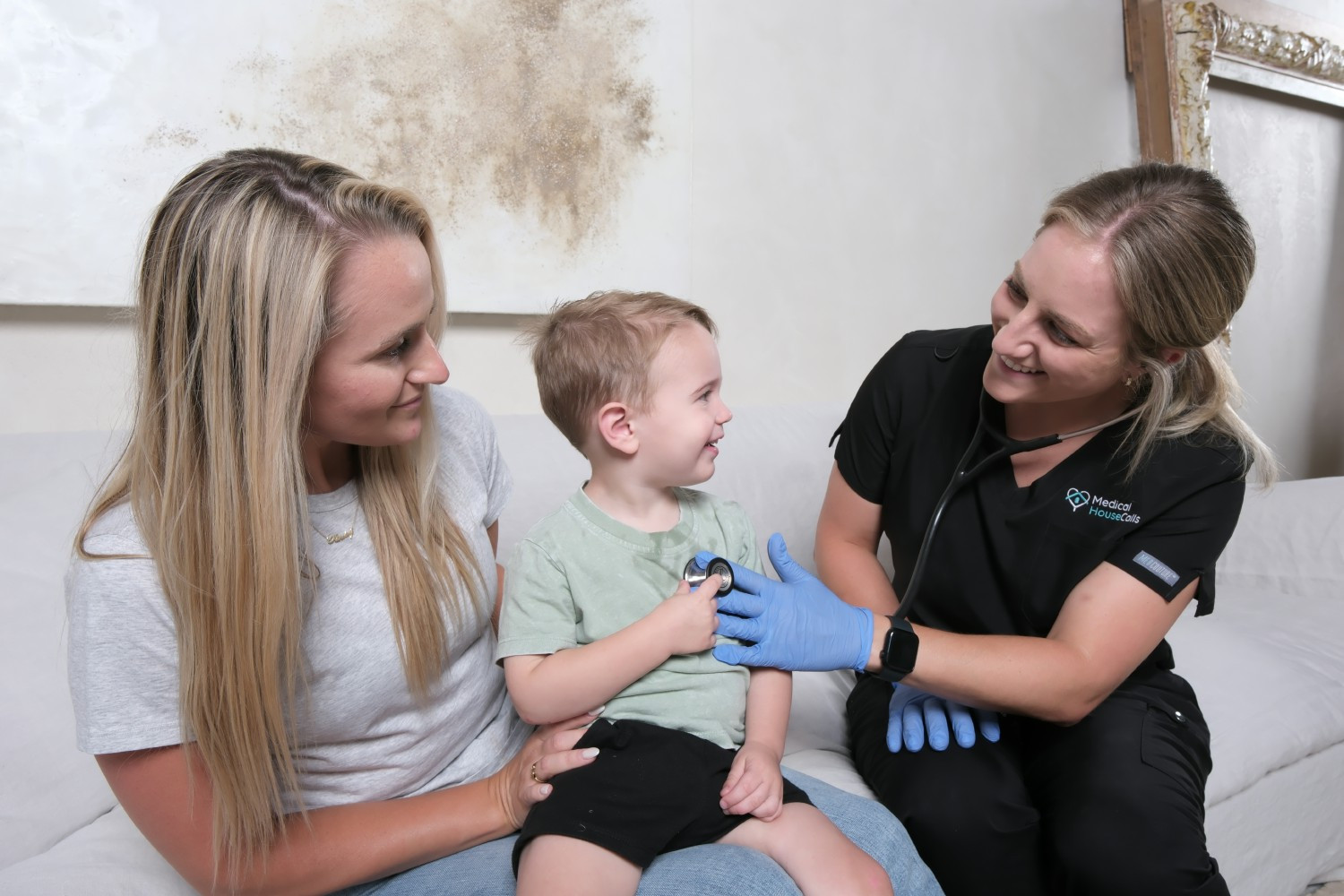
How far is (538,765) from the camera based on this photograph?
3.31 feet

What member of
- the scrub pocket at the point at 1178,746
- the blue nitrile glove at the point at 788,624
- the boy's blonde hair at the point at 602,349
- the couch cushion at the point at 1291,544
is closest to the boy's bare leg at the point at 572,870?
the blue nitrile glove at the point at 788,624

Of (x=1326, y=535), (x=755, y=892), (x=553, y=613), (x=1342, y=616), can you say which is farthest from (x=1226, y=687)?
(x=553, y=613)

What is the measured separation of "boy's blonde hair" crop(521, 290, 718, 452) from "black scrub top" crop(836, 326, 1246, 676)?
1.45 ft

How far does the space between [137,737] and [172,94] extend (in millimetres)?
1159

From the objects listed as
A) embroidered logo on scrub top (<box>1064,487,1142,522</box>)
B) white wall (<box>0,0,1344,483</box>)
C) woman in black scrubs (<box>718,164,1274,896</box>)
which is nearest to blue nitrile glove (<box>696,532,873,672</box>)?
woman in black scrubs (<box>718,164,1274,896</box>)

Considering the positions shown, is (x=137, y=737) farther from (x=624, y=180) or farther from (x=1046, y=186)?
(x=1046, y=186)

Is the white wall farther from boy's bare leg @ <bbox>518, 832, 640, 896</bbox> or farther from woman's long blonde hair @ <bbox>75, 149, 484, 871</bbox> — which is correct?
boy's bare leg @ <bbox>518, 832, 640, 896</bbox>

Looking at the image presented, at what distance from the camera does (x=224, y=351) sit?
839 millimetres

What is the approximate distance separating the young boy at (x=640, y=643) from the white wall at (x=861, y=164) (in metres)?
0.84

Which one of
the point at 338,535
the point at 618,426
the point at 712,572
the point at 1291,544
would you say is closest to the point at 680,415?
the point at 618,426

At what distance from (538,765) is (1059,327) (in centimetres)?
82

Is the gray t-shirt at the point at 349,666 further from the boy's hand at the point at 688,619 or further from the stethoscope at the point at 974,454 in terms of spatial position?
the stethoscope at the point at 974,454

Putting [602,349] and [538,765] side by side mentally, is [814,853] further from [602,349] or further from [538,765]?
[602,349]

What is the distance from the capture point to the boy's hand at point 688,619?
1.04 m
